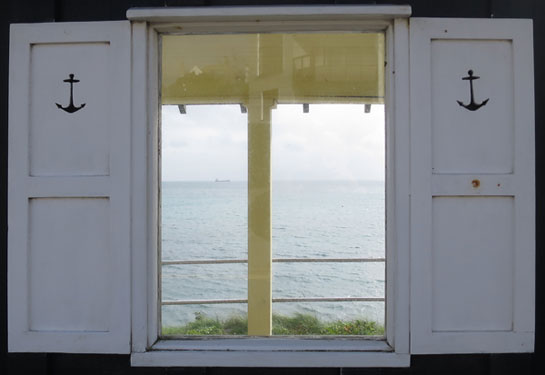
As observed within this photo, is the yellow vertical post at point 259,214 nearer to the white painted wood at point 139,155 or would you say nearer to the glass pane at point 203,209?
the glass pane at point 203,209

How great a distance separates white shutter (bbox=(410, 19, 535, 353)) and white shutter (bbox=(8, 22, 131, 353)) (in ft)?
3.65

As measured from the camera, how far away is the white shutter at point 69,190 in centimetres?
174

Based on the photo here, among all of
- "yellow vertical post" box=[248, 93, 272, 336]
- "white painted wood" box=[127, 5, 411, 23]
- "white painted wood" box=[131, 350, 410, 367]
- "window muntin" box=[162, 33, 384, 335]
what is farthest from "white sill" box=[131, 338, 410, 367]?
"white painted wood" box=[127, 5, 411, 23]

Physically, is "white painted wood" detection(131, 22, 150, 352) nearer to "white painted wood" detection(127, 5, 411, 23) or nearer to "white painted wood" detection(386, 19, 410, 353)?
"white painted wood" detection(127, 5, 411, 23)

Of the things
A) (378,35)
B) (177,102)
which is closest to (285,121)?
(177,102)

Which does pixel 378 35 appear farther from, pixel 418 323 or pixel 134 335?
pixel 134 335

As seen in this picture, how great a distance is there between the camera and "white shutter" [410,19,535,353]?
1.73 meters

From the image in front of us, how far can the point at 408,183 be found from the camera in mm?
1733

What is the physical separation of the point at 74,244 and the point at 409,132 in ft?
4.39

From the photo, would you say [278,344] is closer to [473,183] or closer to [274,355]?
[274,355]

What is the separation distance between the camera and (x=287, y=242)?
3.96 meters

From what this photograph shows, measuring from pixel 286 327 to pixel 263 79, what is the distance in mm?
1699

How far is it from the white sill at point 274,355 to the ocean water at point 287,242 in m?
0.18

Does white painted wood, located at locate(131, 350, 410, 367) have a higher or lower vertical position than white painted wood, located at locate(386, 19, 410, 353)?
lower
